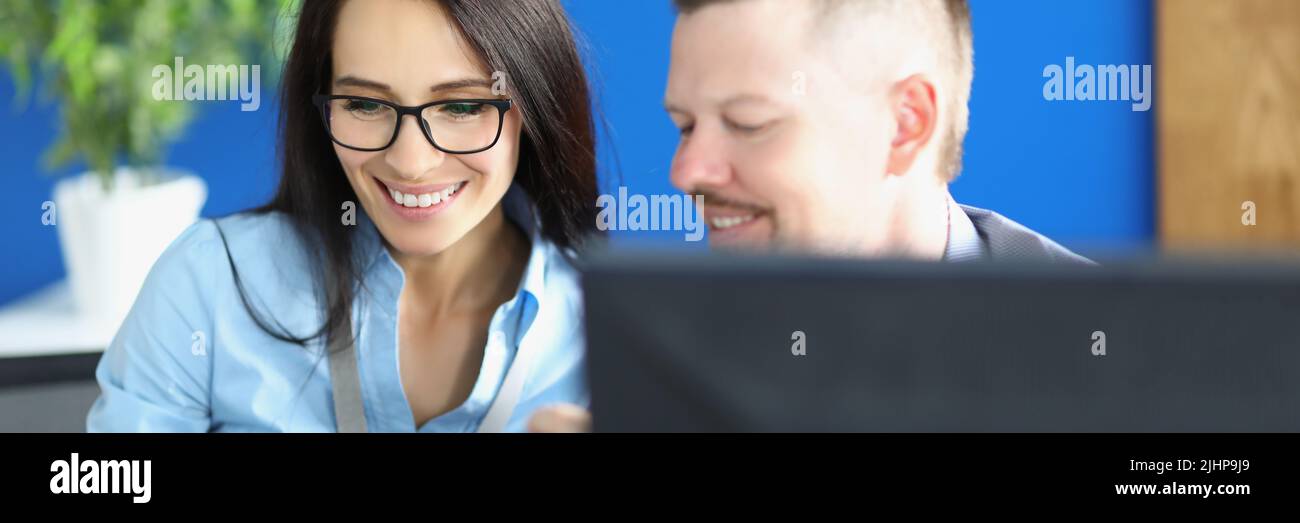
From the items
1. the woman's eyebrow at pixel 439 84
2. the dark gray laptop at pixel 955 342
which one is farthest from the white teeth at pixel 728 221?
the dark gray laptop at pixel 955 342

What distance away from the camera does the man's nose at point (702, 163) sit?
4.05 ft

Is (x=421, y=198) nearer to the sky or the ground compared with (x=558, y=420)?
nearer to the sky

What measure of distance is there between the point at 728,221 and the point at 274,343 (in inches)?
19.8

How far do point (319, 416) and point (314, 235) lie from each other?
0.65ft

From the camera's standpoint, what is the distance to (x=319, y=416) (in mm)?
1301

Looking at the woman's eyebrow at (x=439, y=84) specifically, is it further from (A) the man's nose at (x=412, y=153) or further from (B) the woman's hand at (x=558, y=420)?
(B) the woman's hand at (x=558, y=420)

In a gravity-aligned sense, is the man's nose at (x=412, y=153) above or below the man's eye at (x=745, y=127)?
below

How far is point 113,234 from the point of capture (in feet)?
6.00

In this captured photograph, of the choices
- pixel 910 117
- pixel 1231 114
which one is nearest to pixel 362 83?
pixel 910 117

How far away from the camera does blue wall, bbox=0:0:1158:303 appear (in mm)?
1457

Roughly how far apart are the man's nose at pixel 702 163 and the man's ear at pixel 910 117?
Result: 0.22m

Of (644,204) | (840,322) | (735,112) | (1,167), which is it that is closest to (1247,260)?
(840,322)

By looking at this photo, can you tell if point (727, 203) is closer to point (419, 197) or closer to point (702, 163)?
point (702, 163)

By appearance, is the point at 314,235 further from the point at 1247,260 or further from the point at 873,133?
the point at 1247,260
